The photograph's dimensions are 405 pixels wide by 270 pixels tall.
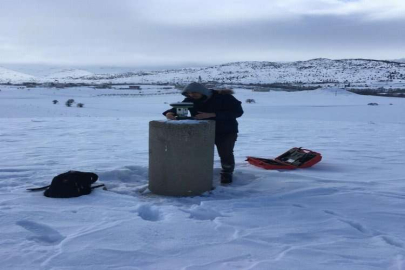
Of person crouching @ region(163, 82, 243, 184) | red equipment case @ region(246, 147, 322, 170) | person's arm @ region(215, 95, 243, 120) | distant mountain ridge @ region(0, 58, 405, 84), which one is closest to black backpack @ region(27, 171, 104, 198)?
person crouching @ region(163, 82, 243, 184)

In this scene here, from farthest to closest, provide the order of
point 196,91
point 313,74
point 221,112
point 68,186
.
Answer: point 313,74, point 221,112, point 196,91, point 68,186

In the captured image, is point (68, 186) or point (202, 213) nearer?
point (202, 213)

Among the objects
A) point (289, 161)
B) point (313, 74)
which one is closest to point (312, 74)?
point (313, 74)

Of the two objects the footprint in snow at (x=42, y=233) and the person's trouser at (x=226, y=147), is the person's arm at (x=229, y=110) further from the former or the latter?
the footprint in snow at (x=42, y=233)

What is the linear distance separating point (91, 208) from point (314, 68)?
183 m

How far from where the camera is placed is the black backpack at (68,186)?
5.14 metres

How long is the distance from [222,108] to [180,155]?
1.07 metres

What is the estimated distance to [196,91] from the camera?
5.72m

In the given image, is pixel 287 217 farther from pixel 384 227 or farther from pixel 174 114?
pixel 174 114

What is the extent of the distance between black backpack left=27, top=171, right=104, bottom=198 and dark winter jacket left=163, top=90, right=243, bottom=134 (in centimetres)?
178

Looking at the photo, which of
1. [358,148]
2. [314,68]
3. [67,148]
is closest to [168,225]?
[67,148]

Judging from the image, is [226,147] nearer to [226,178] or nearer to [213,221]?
[226,178]

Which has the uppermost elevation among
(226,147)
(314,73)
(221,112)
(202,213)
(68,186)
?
(314,73)

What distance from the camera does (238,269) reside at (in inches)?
127
